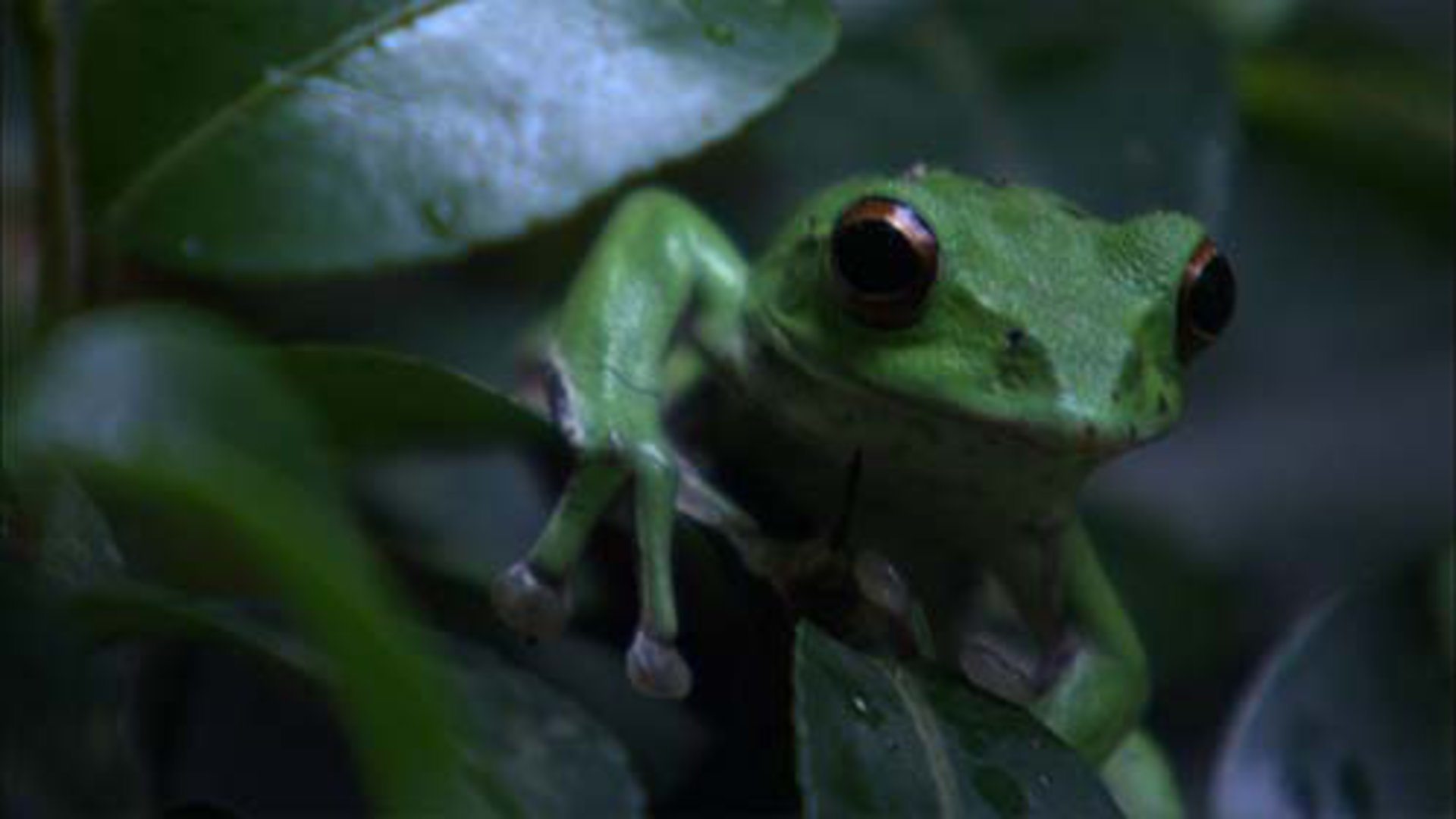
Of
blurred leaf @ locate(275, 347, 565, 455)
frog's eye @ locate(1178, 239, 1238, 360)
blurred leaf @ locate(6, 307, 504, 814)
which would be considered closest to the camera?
blurred leaf @ locate(6, 307, 504, 814)

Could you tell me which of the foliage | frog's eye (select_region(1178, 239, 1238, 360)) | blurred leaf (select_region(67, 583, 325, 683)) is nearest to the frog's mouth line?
frog's eye (select_region(1178, 239, 1238, 360))

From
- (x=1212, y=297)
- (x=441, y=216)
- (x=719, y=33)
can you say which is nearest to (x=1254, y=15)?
(x=1212, y=297)

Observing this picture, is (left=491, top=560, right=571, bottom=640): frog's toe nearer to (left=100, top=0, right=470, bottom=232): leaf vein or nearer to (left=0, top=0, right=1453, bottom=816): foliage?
(left=0, top=0, right=1453, bottom=816): foliage

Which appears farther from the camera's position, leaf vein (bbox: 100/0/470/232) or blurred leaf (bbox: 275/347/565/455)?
leaf vein (bbox: 100/0/470/232)

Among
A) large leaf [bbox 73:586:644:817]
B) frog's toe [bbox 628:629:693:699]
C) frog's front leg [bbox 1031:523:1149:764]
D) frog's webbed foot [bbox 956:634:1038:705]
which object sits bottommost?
frog's front leg [bbox 1031:523:1149:764]

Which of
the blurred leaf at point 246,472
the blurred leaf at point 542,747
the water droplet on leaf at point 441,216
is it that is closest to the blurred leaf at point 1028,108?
the water droplet on leaf at point 441,216

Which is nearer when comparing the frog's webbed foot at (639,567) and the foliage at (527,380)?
the foliage at (527,380)

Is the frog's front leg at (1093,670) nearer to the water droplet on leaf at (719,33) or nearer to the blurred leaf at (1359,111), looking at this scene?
the water droplet on leaf at (719,33)

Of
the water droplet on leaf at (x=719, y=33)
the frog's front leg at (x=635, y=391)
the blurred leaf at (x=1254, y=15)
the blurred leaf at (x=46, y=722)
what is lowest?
the frog's front leg at (x=635, y=391)

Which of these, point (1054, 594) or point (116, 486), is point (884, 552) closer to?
point (1054, 594)
